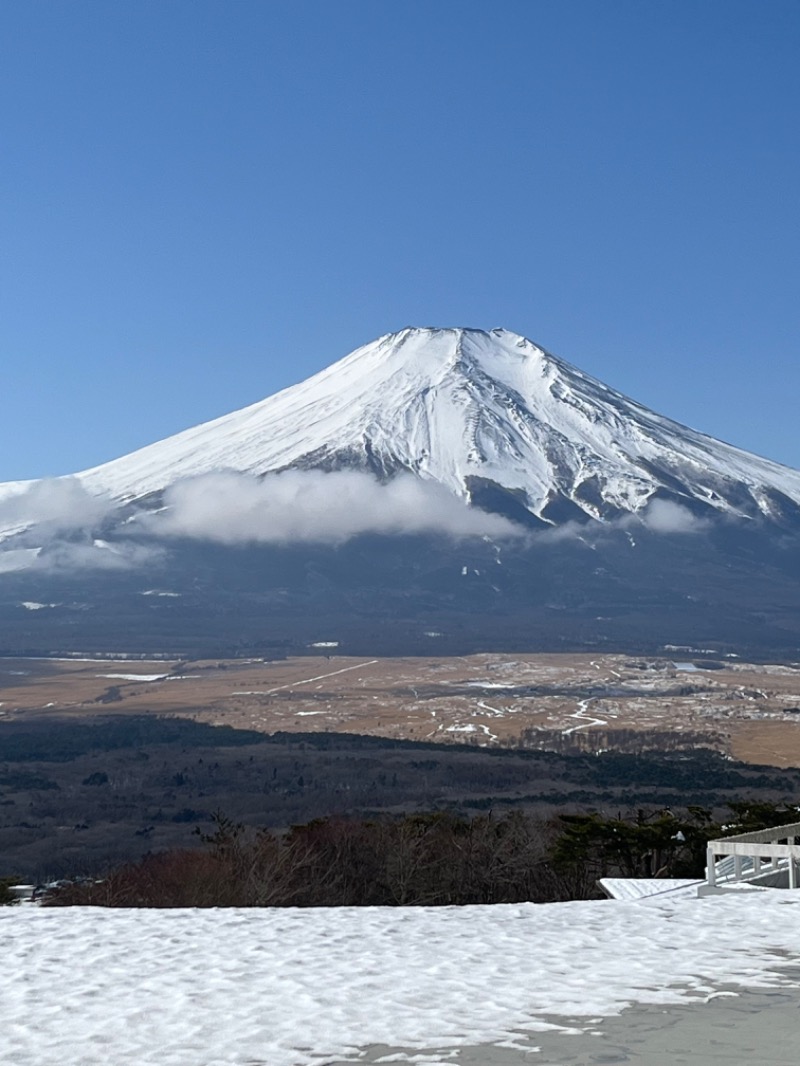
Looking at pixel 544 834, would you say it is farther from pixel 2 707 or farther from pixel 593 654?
pixel 593 654

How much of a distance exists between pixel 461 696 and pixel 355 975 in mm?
97294

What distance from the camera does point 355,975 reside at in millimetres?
10617

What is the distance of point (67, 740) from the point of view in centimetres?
8475

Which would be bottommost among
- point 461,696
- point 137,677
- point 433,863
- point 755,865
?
point 433,863

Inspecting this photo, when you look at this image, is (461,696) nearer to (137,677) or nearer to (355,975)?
(137,677)

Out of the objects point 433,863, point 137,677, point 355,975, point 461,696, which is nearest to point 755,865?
point 355,975

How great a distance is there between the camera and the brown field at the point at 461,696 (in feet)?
277

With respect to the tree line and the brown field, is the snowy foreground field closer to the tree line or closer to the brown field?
the tree line

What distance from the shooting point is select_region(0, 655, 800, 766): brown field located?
277ft

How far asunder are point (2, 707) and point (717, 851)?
98.2 metres

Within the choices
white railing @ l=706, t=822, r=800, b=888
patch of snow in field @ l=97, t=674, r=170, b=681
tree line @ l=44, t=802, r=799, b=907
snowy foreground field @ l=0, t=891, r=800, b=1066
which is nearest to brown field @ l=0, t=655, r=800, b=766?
patch of snow in field @ l=97, t=674, r=170, b=681

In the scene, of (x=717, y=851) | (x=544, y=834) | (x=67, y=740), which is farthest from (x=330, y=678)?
(x=717, y=851)

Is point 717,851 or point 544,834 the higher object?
point 717,851

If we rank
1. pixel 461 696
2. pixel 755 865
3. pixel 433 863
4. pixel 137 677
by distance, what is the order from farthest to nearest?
pixel 137 677 < pixel 461 696 < pixel 433 863 < pixel 755 865
